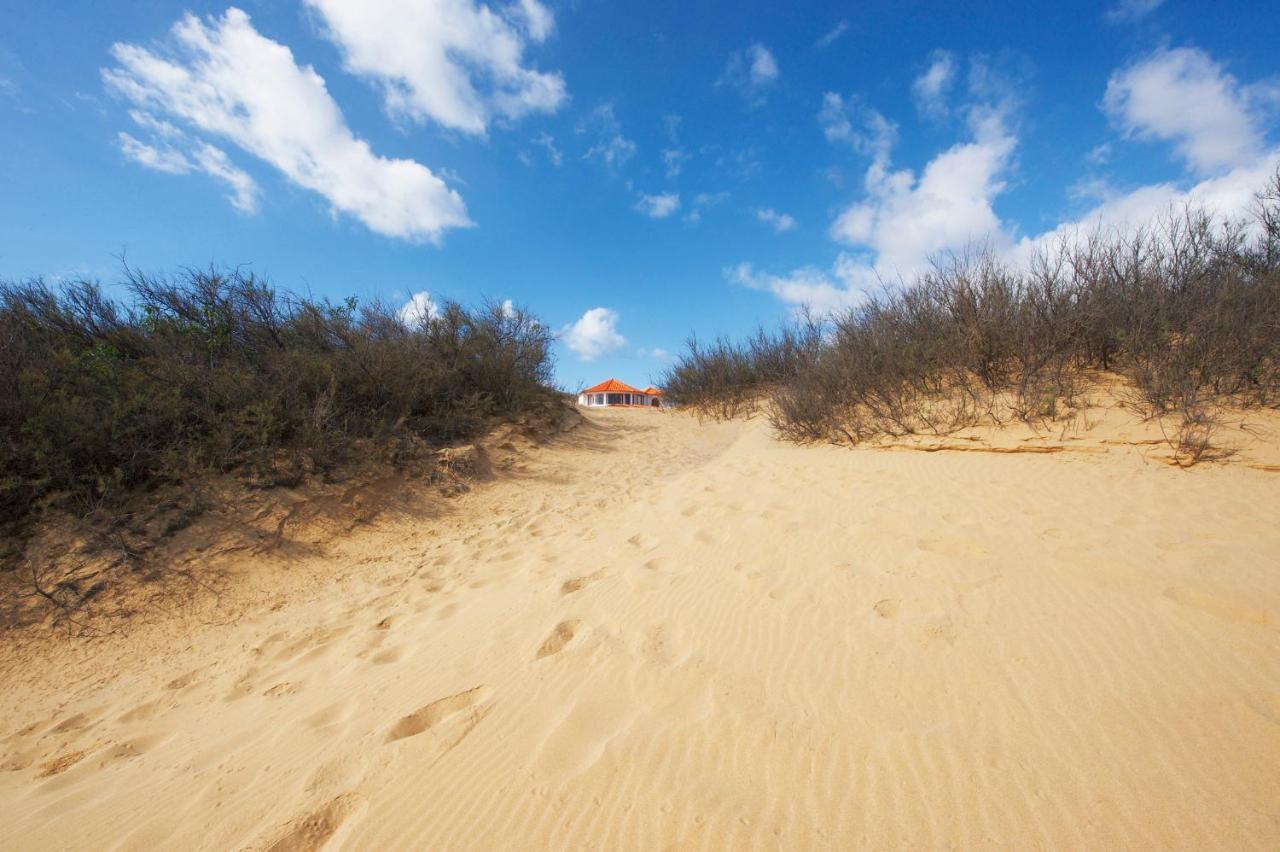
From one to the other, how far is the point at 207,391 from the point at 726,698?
6206 millimetres

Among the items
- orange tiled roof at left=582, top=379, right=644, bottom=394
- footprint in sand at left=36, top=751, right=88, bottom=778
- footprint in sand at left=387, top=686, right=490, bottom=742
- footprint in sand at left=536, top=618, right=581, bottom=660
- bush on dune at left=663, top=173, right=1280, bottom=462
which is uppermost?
orange tiled roof at left=582, top=379, right=644, bottom=394

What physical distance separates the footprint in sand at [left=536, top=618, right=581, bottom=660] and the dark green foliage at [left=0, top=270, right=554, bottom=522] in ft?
13.5

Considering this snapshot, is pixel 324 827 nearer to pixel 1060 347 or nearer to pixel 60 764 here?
pixel 60 764

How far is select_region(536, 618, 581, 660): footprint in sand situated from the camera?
2.32m

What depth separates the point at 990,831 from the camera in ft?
4.02

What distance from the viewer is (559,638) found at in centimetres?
244

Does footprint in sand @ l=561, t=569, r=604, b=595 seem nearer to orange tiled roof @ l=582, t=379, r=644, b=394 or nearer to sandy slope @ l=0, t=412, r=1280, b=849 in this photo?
sandy slope @ l=0, t=412, r=1280, b=849

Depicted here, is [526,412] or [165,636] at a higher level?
[526,412]

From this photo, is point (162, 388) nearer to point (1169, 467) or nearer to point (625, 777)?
point (625, 777)

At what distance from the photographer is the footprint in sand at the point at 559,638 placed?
7.61 ft

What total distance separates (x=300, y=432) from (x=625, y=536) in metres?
4.12

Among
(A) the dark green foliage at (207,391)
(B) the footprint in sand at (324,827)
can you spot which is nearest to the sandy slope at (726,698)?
(B) the footprint in sand at (324,827)

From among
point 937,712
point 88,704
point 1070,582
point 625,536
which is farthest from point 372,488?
point 1070,582

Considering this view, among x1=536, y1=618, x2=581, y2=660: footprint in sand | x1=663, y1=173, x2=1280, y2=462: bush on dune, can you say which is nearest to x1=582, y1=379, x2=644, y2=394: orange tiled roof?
x1=663, y1=173, x2=1280, y2=462: bush on dune
